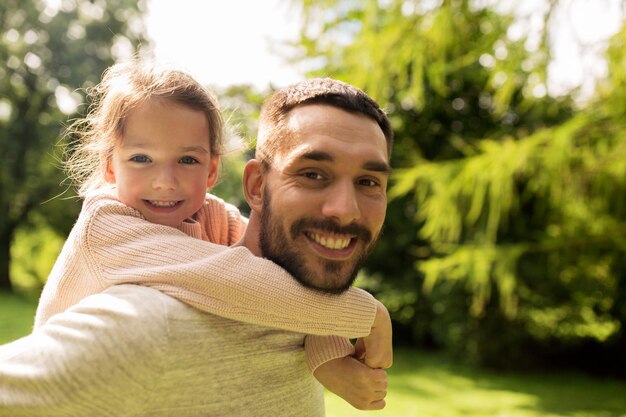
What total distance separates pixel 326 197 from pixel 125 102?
47cm

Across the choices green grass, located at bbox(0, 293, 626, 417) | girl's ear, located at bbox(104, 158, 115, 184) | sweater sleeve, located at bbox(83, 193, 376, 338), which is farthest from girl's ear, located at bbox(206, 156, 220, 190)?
green grass, located at bbox(0, 293, 626, 417)

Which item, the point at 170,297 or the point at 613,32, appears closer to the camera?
the point at 170,297

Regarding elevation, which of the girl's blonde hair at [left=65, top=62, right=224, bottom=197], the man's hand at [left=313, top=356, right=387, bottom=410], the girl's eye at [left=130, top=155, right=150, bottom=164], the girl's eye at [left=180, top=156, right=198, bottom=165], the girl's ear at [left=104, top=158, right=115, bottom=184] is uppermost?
the girl's blonde hair at [left=65, top=62, right=224, bottom=197]

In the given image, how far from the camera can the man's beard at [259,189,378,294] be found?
102cm

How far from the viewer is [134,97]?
1187 millimetres

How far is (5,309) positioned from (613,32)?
12705 millimetres

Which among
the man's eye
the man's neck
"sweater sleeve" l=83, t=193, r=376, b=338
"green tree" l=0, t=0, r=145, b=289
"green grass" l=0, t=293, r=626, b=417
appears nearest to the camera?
"sweater sleeve" l=83, t=193, r=376, b=338

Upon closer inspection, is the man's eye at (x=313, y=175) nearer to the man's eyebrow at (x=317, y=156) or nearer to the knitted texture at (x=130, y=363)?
the man's eyebrow at (x=317, y=156)

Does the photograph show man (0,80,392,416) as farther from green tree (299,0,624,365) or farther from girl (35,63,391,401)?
green tree (299,0,624,365)

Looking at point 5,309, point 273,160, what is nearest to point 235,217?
point 273,160

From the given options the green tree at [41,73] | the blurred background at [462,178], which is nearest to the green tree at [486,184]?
the blurred background at [462,178]

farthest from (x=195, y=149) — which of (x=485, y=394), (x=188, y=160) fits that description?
(x=485, y=394)

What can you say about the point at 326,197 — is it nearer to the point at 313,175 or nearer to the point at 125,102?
the point at 313,175

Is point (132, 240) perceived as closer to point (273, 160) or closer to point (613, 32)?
point (273, 160)
